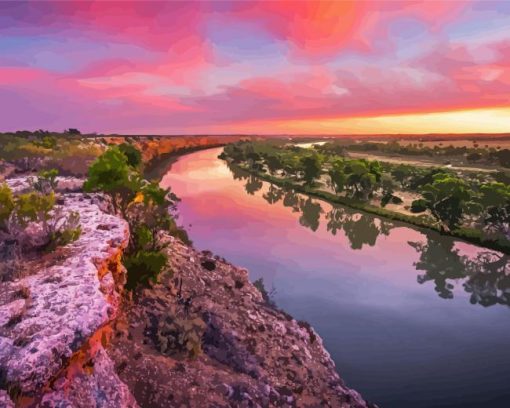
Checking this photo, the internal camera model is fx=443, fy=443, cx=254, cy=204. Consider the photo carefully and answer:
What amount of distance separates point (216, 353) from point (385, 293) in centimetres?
1734

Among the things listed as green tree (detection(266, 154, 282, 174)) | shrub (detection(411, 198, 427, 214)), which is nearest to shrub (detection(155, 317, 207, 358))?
shrub (detection(411, 198, 427, 214))

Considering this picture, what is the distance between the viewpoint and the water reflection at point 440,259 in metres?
33.2

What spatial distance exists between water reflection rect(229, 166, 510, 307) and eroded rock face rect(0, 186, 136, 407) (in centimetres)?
2605

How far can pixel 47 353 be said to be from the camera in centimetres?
962

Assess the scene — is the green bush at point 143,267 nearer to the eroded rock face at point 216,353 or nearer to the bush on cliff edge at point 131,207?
the bush on cliff edge at point 131,207

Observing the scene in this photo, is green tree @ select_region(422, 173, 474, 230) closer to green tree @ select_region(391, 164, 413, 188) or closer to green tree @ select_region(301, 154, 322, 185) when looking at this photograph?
green tree @ select_region(391, 164, 413, 188)

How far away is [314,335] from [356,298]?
838cm

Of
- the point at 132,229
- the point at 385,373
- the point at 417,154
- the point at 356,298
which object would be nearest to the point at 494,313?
the point at 356,298

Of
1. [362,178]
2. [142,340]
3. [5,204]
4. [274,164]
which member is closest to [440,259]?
[362,178]

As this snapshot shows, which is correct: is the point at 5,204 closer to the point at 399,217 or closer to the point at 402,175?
the point at 399,217

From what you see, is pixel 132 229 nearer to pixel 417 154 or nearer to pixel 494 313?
pixel 494 313

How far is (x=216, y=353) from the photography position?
703 inches

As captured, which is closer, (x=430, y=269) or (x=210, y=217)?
(x=430, y=269)

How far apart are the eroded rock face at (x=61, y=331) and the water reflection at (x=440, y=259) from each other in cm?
2605
